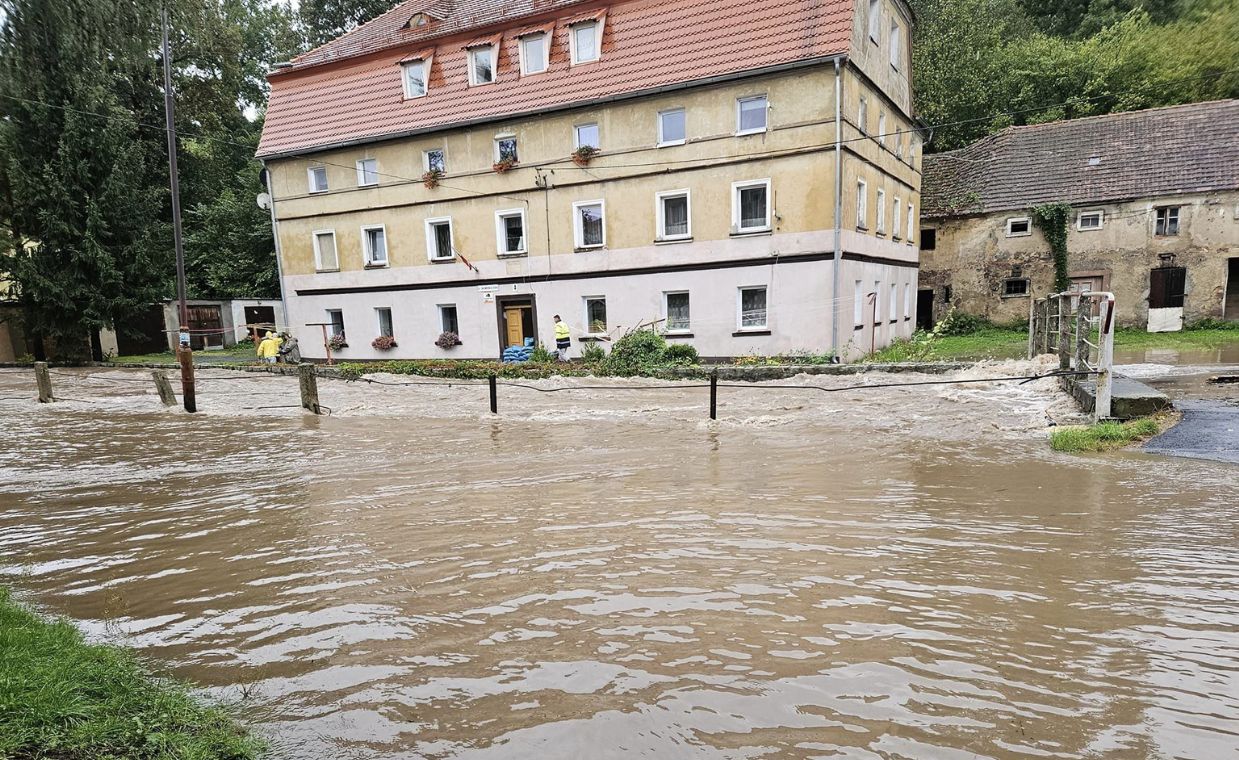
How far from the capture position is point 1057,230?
25.7 meters

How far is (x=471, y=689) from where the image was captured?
351 centimetres

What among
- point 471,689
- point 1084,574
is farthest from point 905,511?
point 471,689

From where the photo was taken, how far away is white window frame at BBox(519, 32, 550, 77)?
21.9m

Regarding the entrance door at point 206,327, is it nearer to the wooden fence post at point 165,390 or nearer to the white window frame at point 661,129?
the wooden fence post at point 165,390

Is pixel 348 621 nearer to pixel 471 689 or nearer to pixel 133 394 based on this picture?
pixel 471 689

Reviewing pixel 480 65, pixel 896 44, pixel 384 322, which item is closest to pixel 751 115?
pixel 896 44

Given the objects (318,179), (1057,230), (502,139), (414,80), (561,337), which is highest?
(414,80)

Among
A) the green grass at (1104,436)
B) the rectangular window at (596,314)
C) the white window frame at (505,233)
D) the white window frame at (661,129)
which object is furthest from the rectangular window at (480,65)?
the green grass at (1104,436)

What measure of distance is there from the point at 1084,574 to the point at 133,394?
21822 mm

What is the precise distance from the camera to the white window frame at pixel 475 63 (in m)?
22.7

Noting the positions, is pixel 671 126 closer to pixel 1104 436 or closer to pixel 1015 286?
pixel 1104 436

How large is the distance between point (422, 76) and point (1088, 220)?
84.8 feet

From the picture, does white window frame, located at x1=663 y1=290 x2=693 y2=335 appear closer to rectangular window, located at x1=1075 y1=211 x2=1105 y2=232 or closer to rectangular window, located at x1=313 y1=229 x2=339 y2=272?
rectangular window, located at x1=313 y1=229 x2=339 y2=272

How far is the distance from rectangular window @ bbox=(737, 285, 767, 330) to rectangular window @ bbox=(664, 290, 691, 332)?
5.70ft
